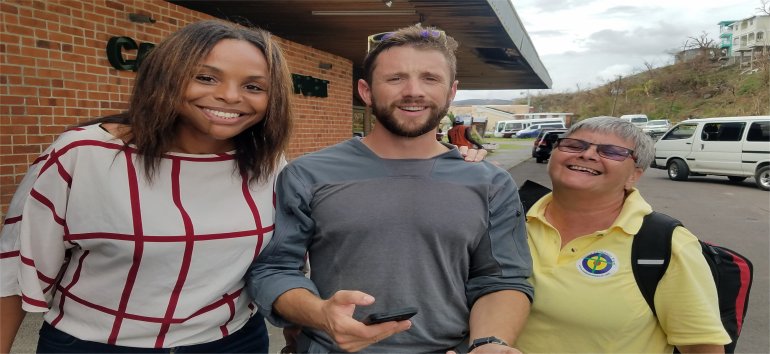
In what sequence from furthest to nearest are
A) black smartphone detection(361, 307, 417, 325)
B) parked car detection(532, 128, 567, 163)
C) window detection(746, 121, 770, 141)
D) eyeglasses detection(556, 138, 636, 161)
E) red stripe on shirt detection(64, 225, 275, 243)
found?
1. parked car detection(532, 128, 567, 163)
2. window detection(746, 121, 770, 141)
3. eyeglasses detection(556, 138, 636, 161)
4. red stripe on shirt detection(64, 225, 275, 243)
5. black smartphone detection(361, 307, 417, 325)

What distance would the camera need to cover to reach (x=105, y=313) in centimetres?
165

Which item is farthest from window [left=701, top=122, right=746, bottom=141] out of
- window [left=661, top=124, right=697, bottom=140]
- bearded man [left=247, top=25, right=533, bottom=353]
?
bearded man [left=247, top=25, right=533, bottom=353]

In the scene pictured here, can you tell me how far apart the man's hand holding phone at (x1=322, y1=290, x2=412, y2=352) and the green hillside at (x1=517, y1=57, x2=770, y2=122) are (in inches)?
1822

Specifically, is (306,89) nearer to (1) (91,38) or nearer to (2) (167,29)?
(2) (167,29)

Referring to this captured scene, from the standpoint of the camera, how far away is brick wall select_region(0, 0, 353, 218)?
394 cm

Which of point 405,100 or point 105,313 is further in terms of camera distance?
point 405,100

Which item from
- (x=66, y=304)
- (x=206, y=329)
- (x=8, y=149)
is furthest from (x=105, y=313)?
(x=8, y=149)

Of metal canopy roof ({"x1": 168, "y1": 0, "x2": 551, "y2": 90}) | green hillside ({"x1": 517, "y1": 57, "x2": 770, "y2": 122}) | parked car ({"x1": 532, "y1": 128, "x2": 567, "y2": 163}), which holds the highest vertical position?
green hillside ({"x1": 517, "y1": 57, "x2": 770, "y2": 122})

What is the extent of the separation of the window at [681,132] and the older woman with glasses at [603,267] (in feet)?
48.7

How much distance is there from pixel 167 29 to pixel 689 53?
6943cm

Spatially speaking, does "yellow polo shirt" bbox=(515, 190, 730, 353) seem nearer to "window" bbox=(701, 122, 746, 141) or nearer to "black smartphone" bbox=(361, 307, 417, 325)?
"black smartphone" bbox=(361, 307, 417, 325)

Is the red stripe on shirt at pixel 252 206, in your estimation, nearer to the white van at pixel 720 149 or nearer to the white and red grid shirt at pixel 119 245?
the white and red grid shirt at pixel 119 245

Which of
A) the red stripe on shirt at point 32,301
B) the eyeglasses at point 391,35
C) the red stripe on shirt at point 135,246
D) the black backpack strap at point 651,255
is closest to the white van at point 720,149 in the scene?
the black backpack strap at point 651,255

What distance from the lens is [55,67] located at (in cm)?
428
